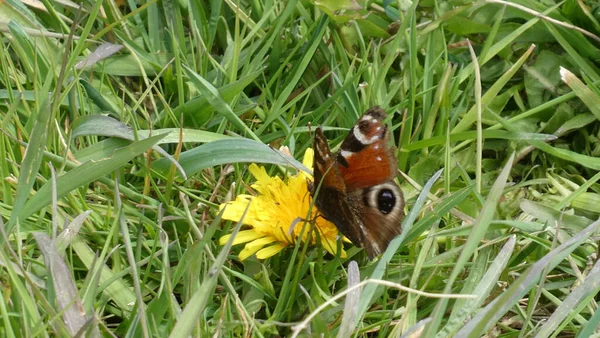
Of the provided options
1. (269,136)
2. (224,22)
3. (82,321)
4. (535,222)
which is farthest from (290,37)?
(82,321)

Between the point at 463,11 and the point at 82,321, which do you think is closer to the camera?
the point at 82,321

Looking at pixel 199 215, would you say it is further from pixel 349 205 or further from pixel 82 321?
pixel 82 321

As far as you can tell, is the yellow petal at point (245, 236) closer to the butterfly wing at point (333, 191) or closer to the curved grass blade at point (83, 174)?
the butterfly wing at point (333, 191)

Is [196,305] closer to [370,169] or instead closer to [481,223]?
[481,223]

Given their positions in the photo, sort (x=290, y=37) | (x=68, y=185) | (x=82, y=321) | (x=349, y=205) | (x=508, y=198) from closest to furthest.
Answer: (x=82, y=321)
(x=68, y=185)
(x=349, y=205)
(x=508, y=198)
(x=290, y=37)

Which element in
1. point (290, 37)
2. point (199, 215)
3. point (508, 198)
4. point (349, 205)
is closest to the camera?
point (349, 205)

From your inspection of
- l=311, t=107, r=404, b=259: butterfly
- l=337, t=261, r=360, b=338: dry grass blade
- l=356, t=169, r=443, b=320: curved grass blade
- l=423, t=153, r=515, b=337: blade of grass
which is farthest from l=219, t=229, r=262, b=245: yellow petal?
l=423, t=153, r=515, b=337: blade of grass

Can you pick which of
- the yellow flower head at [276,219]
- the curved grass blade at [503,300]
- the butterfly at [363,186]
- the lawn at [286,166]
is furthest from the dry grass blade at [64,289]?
the curved grass blade at [503,300]

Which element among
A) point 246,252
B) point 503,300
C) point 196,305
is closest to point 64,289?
point 196,305
